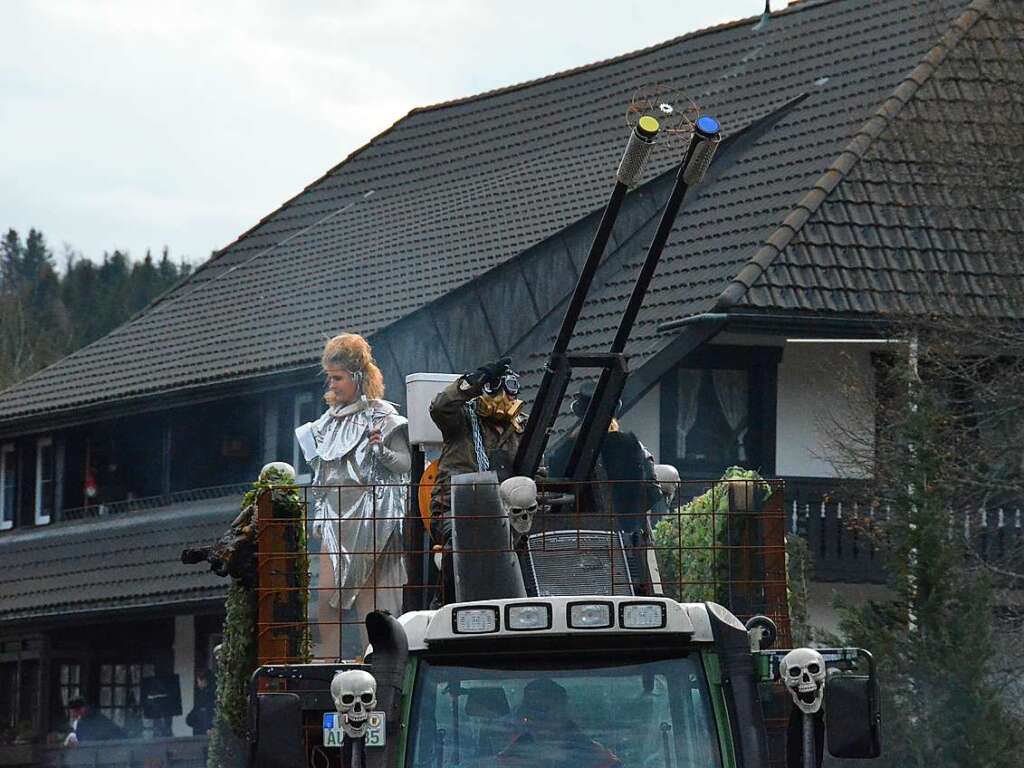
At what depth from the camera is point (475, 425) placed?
9.86 metres

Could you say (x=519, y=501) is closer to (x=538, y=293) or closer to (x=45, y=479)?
(x=538, y=293)

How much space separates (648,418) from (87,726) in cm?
956

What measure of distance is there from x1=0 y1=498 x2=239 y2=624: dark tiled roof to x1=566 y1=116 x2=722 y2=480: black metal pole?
60.5 feet

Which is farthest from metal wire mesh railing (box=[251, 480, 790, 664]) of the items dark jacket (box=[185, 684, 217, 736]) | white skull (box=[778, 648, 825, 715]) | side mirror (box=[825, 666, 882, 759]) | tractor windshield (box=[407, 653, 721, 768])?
dark jacket (box=[185, 684, 217, 736])

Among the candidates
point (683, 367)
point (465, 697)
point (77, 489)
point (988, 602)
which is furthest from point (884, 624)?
point (77, 489)

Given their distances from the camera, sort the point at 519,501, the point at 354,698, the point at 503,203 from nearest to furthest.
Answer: the point at 354,698 < the point at 519,501 < the point at 503,203

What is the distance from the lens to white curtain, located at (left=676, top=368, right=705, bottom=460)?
84.3 ft

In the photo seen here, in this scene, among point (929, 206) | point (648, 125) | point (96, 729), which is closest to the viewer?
point (648, 125)

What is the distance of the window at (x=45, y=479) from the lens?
34.6 metres

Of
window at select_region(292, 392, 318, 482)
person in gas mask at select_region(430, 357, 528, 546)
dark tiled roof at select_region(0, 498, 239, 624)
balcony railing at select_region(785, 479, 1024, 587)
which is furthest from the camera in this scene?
dark tiled roof at select_region(0, 498, 239, 624)

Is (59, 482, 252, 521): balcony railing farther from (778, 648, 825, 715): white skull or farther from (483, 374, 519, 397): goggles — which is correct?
(778, 648, 825, 715): white skull

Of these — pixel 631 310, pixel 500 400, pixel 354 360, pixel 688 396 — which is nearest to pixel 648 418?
pixel 688 396

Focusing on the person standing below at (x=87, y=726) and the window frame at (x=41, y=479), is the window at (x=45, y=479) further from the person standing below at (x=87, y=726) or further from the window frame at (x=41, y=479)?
the person standing below at (x=87, y=726)

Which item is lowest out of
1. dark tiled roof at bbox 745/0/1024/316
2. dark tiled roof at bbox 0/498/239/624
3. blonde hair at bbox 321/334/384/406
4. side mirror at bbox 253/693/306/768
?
side mirror at bbox 253/693/306/768
